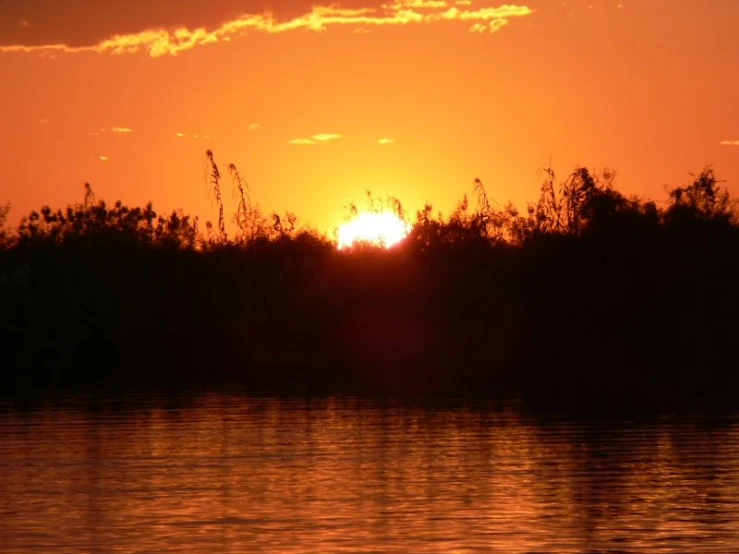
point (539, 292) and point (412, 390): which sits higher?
point (539, 292)

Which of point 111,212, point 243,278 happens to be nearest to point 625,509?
point 243,278

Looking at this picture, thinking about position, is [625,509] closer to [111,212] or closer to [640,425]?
[640,425]

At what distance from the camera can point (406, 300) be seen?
7338 cm

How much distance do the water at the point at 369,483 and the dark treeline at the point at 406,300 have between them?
77.7 ft

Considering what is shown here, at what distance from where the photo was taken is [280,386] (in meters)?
49.8

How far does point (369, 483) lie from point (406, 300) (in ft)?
165

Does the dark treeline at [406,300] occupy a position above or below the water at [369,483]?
above

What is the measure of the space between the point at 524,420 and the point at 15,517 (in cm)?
1682

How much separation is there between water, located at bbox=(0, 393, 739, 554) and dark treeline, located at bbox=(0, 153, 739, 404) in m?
23.7

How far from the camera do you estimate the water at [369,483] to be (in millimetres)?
18047

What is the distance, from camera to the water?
1805 centimetres

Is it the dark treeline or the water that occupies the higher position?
the dark treeline

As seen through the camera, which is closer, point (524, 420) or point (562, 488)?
point (562, 488)

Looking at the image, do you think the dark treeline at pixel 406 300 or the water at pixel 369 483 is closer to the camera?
the water at pixel 369 483
